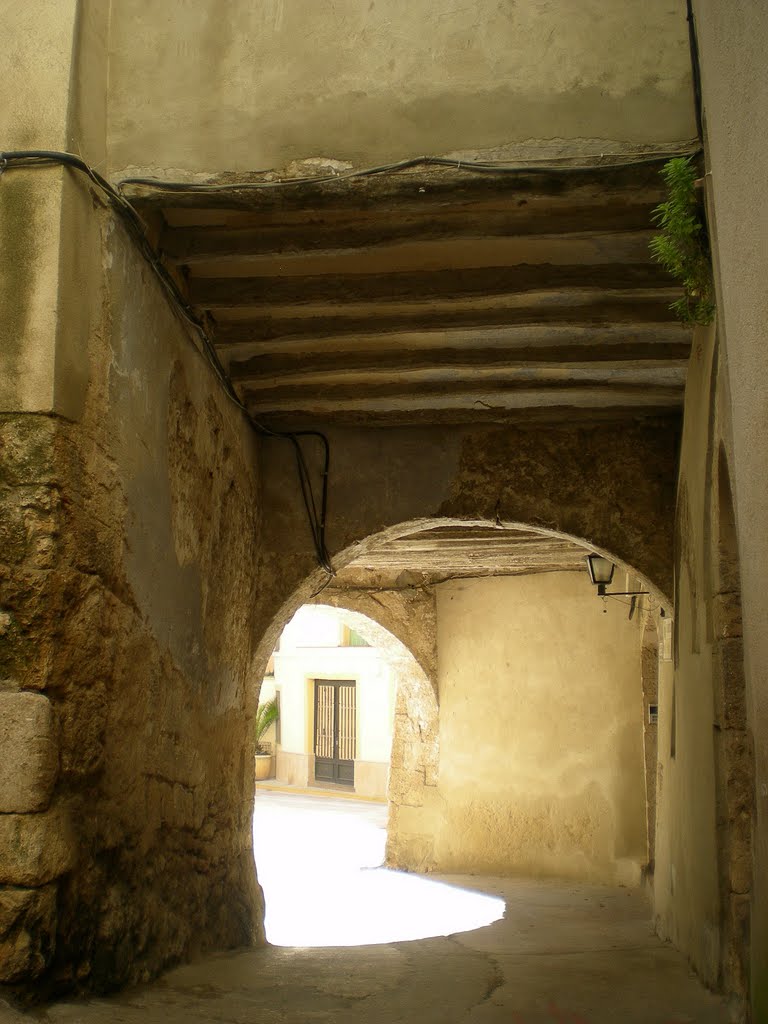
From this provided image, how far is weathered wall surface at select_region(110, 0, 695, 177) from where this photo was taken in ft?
10.2

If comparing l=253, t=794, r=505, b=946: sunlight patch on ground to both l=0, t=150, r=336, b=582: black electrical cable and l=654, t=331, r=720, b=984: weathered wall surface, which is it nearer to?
l=654, t=331, r=720, b=984: weathered wall surface

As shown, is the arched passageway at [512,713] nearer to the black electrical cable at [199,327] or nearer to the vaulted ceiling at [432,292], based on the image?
the black electrical cable at [199,327]

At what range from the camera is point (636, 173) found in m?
3.04

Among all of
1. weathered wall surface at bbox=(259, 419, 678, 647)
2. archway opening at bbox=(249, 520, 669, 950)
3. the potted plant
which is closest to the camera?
weathered wall surface at bbox=(259, 419, 678, 647)

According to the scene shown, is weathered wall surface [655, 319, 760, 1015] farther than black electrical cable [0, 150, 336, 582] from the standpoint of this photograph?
Yes

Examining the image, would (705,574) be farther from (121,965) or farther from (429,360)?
(121,965)

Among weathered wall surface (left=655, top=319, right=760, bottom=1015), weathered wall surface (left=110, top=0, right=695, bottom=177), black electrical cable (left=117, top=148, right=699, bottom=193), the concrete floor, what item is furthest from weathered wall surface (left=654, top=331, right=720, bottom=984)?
weathered wall surface (left=110, top=0, right=695, bottom=177)

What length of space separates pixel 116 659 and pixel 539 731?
20.0 feet

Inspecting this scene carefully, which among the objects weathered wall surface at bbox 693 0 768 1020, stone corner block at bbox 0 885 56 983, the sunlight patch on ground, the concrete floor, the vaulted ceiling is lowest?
the sunlight patch on ground

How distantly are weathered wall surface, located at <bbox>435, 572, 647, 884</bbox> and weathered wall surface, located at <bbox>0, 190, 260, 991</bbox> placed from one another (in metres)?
4.52

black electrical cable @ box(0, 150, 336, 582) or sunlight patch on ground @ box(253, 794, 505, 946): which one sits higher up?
black electrical cable @ box(0, 150, 336, 582)

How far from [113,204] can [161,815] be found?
2053 millimetres

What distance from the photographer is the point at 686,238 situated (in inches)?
116

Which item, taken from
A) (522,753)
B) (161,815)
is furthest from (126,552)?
(522,753)
